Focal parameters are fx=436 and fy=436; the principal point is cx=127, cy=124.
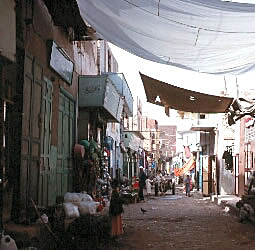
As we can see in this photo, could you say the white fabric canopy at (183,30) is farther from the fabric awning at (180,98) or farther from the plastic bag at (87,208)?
the fabric awning at (180,98)

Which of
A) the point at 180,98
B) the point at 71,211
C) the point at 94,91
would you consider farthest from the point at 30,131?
the point at 180,98

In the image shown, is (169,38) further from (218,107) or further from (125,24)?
(218,107)

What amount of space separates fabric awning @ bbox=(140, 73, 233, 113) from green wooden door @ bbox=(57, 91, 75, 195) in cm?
225

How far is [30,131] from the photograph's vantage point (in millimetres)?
7145

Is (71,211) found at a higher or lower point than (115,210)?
higher

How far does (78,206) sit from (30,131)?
1749 millimetres

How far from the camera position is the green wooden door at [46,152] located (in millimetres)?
7953

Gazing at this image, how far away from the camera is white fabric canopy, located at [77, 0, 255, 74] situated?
16.9 ft

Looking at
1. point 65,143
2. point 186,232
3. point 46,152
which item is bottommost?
point 186,232

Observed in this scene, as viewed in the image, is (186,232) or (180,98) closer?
(186,232)

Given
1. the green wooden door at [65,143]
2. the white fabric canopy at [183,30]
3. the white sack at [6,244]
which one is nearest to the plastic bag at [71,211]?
the green wooden door at [65,143]

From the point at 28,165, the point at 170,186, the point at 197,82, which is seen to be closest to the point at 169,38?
the point at 28,165

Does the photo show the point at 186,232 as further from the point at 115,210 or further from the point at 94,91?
the point at 94,91

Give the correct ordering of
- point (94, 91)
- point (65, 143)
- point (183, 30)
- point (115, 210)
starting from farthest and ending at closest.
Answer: point (94, 91), point (65, 143), point (115, 210), point (183, 30)
